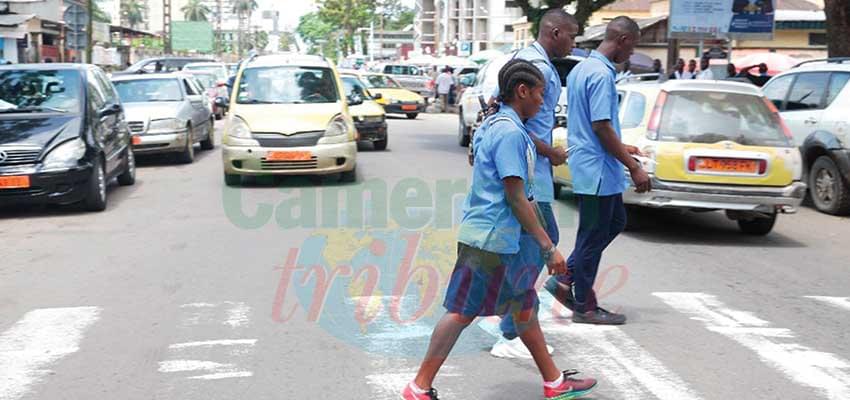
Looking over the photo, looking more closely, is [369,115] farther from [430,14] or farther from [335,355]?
[430,14]

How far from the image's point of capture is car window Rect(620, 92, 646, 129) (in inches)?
380

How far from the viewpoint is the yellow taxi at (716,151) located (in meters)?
9.07

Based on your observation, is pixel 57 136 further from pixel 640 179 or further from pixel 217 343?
pixel 640 179

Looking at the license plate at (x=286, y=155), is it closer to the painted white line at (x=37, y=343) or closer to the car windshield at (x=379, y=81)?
the painted white line at (x=37, y=343)

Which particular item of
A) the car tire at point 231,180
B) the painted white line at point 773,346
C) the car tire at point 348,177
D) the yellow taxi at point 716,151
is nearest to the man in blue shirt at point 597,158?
the painted white line at point 773,346

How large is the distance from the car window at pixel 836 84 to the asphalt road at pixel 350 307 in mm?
1582

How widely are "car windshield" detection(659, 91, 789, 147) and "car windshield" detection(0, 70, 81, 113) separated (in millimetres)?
6957

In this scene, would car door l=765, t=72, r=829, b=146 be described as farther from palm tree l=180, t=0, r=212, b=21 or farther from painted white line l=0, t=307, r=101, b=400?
palm tree l=180, t=0, r=212, b=21

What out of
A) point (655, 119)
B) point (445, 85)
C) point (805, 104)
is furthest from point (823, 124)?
point (445, 85)

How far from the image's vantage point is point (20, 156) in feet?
A: 34.1

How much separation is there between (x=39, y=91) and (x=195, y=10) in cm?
13391

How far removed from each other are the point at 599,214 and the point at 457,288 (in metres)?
1.79

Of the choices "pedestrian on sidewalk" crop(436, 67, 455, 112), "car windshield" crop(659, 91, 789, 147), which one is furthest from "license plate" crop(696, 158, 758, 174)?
"pedestrian on sidewalk" crop(436, 67, 455, 112)

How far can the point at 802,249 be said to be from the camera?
916 centimetres
